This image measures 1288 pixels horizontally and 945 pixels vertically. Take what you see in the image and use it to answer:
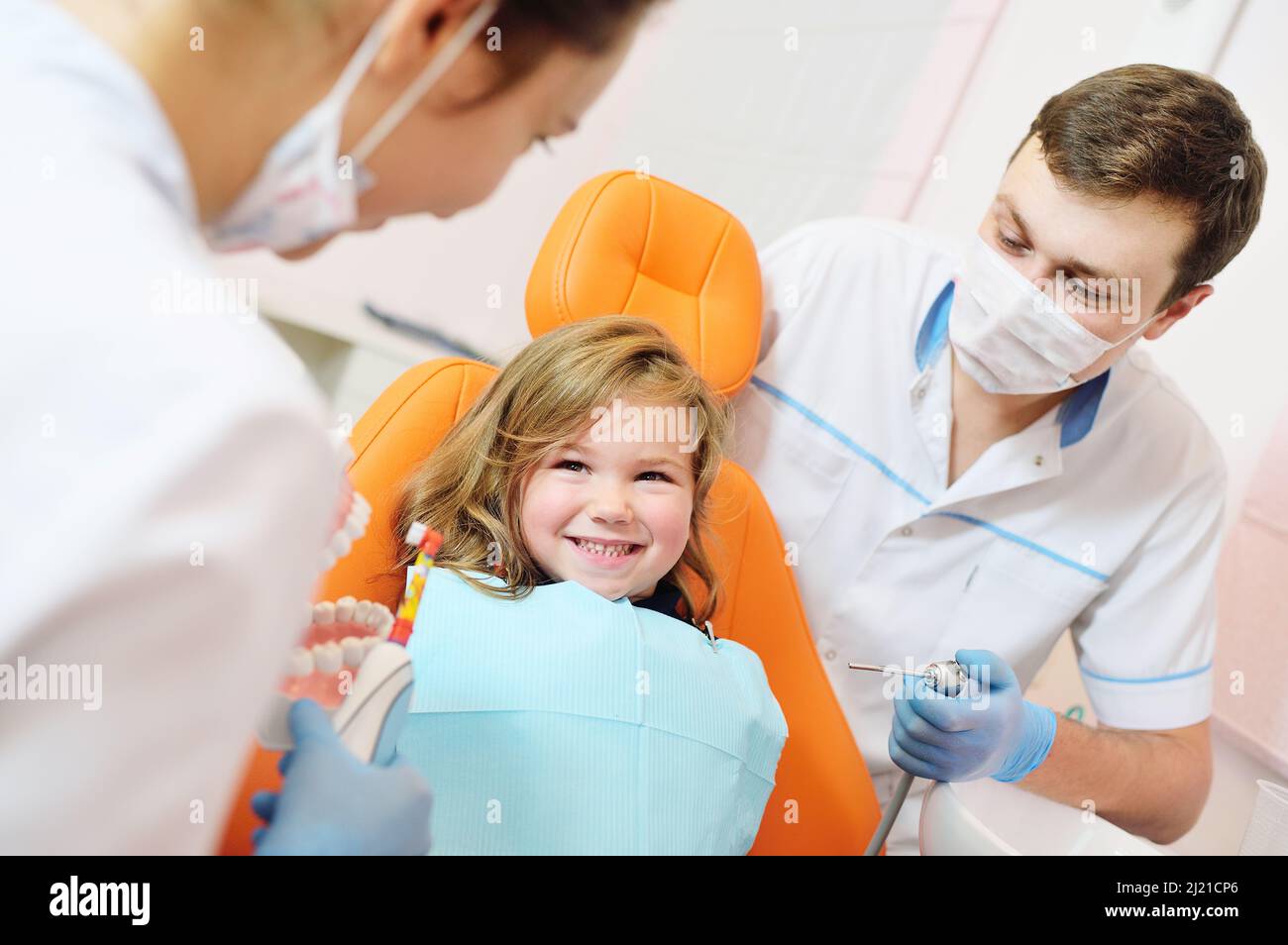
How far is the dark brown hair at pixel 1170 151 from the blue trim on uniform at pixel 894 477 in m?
0.42

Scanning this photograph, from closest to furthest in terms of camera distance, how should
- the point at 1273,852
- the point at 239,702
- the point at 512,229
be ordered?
the point at 239,702 < the point at 1273,852 < the point at 512,229

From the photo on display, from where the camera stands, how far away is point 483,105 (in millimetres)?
596

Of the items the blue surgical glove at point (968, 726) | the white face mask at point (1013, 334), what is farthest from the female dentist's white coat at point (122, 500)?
the white face mask at point (1013, 334)

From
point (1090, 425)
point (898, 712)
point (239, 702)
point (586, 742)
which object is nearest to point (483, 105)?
point (239, 702)

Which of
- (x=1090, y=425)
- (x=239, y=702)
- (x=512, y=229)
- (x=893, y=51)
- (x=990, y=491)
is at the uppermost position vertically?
(x=893, y=51)

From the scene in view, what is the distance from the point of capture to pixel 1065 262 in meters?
1.37

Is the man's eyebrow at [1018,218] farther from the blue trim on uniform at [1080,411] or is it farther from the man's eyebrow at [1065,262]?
the blue trim on uniform at [1080,411]

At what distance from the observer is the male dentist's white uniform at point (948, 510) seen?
157 cm

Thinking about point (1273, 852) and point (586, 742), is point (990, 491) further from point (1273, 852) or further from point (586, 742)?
point (586, 742)

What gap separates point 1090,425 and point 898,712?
1.95ft

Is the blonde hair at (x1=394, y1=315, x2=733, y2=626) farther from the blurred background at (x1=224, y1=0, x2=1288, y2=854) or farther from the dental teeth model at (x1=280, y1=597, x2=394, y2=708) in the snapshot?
the blurred background at (x1=224, y1=0, x2=1288, y2=854)

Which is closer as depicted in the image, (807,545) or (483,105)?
(483,105)

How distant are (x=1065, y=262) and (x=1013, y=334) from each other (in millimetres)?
119
